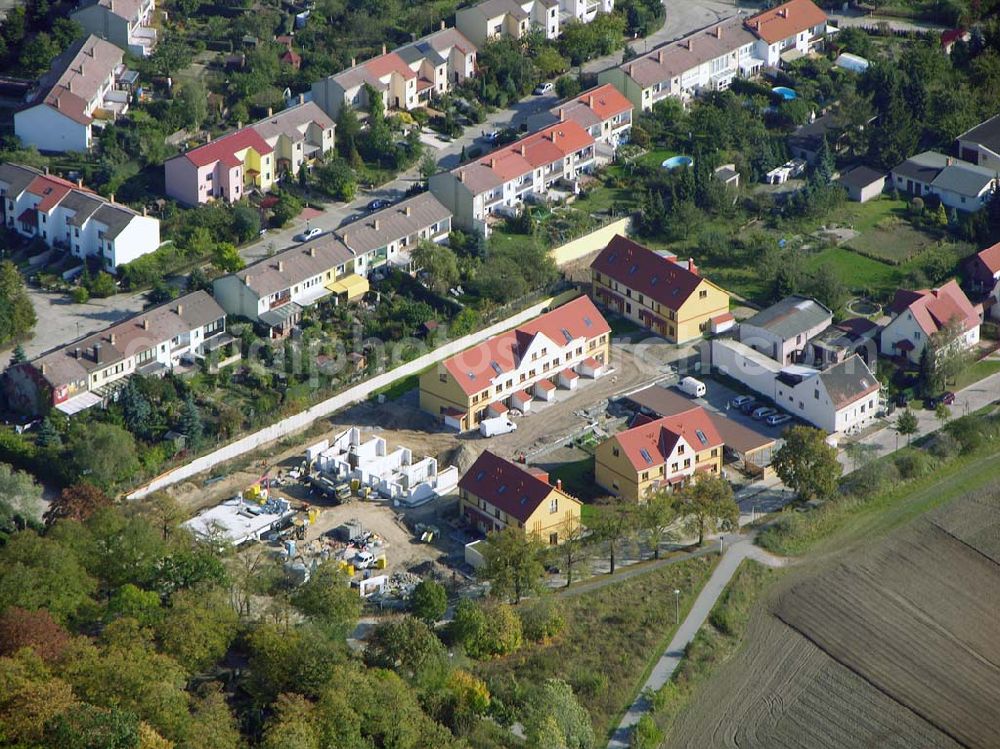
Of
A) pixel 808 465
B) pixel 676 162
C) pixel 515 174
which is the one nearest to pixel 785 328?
pixel 808 465

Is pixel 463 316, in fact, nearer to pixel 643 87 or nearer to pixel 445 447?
pixel 445 447

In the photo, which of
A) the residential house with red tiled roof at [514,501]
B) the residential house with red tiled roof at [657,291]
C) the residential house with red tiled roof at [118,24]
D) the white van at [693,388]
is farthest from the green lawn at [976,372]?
the residential house with red tiled roof at [118,24]

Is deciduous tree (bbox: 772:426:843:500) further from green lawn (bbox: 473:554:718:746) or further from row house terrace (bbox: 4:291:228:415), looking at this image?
row house terrace (bbox: 4:291:228:415)

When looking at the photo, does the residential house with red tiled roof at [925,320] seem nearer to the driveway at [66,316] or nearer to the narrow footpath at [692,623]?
the narrow footpath at [692,623]

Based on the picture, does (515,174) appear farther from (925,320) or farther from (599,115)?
(925,320)

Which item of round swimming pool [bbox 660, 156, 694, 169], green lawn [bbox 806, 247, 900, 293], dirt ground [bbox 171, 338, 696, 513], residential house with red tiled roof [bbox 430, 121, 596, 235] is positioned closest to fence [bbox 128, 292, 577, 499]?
dirt ground [bbox 171, 338, 696, 513]

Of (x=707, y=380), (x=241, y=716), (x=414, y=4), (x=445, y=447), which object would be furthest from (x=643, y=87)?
(x=241, y=716)
